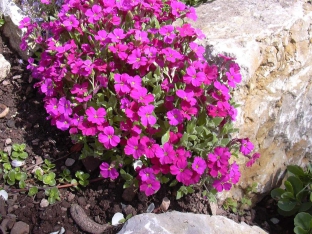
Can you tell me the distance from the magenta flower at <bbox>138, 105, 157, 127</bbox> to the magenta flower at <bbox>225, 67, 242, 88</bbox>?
1.88 feet

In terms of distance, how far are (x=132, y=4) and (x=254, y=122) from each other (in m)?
1.26

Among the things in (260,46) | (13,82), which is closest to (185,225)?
(260,46)

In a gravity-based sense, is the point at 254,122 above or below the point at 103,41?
below

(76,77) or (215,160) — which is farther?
(76,77)

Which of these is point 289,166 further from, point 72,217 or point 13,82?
point 13,82

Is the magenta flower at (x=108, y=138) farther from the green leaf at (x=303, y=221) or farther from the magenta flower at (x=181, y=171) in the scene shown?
the green leaf at (x=303, y=221)

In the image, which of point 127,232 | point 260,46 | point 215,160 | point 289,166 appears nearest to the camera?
point 127,232

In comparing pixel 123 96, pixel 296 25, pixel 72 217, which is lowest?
pixel 72 217

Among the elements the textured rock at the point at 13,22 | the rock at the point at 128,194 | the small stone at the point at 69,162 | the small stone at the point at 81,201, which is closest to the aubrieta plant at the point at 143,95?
the rock at the point at 128,194

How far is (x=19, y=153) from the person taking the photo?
124 inches

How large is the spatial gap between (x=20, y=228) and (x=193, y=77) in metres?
1.52

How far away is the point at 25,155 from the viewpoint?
314cm

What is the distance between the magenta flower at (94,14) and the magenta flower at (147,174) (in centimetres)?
114

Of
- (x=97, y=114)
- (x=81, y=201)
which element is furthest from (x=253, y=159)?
(x=81, y=201)
